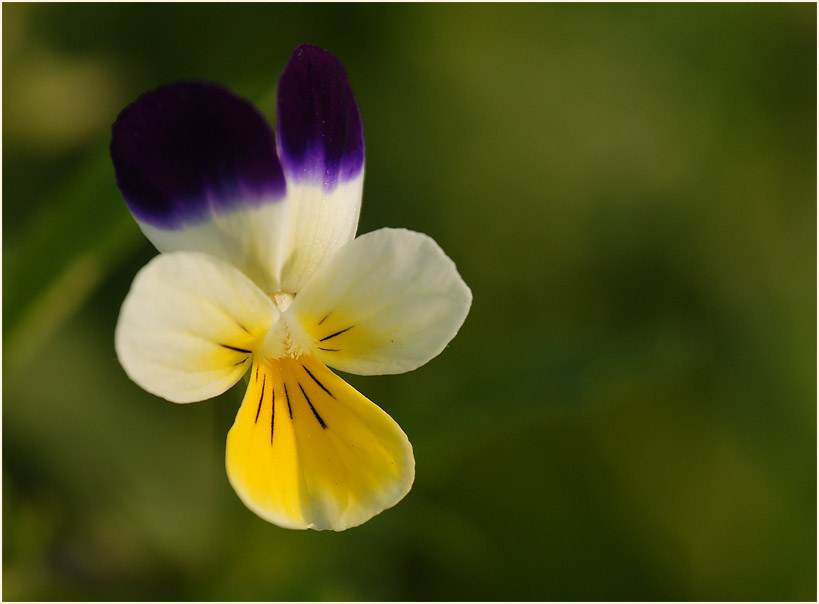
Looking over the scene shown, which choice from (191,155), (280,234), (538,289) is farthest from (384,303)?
(538,289)

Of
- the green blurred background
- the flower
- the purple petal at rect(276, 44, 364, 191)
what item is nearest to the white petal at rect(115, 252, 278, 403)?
the flower

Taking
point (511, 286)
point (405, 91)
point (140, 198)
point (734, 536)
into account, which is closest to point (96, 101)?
point (405, 91)

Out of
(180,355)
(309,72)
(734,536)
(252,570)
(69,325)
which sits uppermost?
(309,72)

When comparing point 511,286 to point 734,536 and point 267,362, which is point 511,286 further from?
point 267,362

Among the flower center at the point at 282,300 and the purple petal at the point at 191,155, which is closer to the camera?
the purple petal at the point at 191,155

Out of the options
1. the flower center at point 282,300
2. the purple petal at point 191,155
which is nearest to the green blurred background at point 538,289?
the flower center at point 282,300

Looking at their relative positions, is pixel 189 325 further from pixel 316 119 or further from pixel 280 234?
pixel 316 119

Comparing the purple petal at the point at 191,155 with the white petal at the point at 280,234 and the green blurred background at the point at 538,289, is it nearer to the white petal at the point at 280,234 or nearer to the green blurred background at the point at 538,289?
the white petal at the point at 280,234

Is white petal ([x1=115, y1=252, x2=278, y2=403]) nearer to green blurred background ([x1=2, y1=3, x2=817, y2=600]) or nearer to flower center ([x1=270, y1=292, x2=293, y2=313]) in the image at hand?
flower center ([x1=270, y1=292, x2=293, y2=313])
